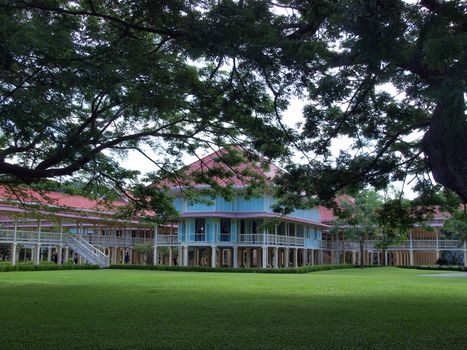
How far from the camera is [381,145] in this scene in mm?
12922

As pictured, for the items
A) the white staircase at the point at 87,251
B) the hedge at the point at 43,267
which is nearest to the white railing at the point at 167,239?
the white staircase at the point at 87,251

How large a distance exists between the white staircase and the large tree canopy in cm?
2730

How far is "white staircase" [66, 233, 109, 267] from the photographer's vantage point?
3875 cm

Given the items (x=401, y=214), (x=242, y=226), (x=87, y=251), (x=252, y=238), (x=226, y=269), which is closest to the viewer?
(x=401, y=214)

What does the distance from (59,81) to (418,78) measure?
5764mm

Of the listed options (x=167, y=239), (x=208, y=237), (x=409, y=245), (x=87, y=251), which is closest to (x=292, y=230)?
(x=208, y=237)

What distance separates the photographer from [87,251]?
39.5m

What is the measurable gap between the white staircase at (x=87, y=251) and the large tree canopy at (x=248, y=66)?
2730 centimetres

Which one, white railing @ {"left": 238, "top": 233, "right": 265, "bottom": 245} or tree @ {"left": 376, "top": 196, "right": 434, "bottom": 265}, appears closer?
tree @ {"left": 376, "top": 196, "right": 434, "bottom": 265}

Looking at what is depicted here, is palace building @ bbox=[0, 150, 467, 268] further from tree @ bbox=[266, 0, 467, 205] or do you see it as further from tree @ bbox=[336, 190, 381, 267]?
tree @ bbox=[266, 0, 467, 205]

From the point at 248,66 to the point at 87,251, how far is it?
34027 millimetres

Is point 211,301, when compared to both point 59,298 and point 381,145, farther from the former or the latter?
point 381,145

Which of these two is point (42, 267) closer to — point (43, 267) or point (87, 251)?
point (43, 267)

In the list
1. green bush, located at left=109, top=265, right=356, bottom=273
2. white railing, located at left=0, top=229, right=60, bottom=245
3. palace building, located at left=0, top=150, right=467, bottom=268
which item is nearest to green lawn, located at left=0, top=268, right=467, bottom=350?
palace building, located at left=0, top=150, right=467, bottom=268
